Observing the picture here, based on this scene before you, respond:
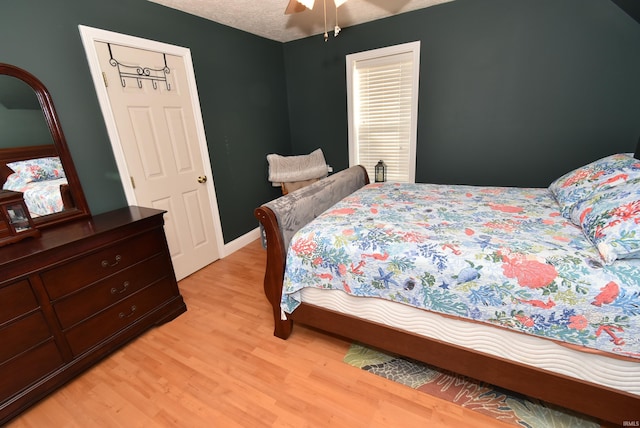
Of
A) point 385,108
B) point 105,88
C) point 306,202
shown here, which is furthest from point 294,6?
point 385,108

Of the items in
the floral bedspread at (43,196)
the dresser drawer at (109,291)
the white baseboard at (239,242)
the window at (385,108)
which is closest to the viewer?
the dresser drawer at (109,291)

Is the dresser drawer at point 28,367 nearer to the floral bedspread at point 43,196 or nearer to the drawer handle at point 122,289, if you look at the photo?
the drawer handle at point 122,289

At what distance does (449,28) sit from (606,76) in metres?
1.44

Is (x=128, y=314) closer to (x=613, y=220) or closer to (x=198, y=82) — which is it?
(x=198, y=82)

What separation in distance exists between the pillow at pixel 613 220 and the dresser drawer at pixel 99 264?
256cm

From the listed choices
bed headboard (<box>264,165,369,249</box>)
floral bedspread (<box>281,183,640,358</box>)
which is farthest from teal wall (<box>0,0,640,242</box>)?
bed headboard (<box>264,165,369,249</box>)

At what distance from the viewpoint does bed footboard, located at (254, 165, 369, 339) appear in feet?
5.47

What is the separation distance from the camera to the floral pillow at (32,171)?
1658 millimetres

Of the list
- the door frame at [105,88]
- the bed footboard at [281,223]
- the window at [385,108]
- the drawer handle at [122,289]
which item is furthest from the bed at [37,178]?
the window at [385,108]

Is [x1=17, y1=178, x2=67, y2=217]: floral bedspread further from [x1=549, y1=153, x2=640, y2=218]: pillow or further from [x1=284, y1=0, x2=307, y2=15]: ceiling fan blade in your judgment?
[x1=549, y1=153, x2=640, y2=218]: pillow

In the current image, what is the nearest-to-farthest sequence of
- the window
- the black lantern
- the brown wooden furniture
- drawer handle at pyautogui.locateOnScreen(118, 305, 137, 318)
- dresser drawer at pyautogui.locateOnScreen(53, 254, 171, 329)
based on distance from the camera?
the brown wooden furniture → dresser drawer at pyautogui.locateOnScreen(53, 254, 171, 329) → drawer handle at pyautogui.locateOnScreen(118, 305, 137, 318) → the window → the black lantern

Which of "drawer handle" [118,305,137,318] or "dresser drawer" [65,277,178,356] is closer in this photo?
"dresser drawer" [65,277,178,356]

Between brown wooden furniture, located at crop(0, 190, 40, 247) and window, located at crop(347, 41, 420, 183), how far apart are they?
123 inches

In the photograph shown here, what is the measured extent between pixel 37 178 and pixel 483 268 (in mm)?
2658
